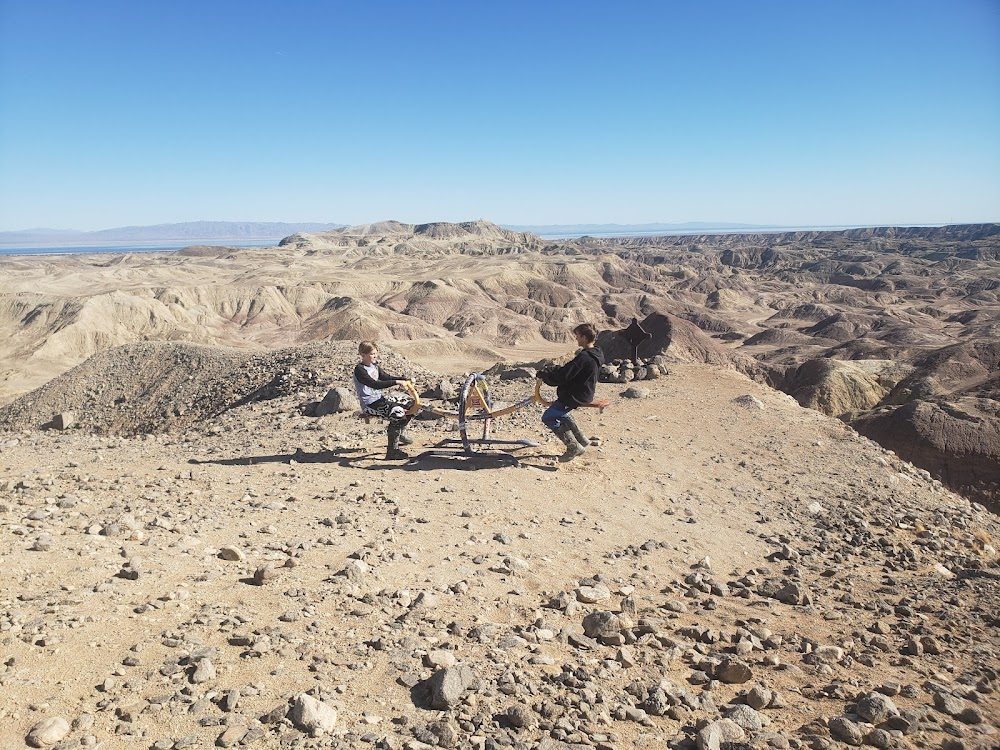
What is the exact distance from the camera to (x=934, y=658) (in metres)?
4.28

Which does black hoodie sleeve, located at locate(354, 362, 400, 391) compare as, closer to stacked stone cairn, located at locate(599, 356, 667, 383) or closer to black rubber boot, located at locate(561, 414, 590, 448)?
black rubber boot, located at locate(561, 414, 590, 448)

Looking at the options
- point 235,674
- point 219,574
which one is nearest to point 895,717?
point 235,674

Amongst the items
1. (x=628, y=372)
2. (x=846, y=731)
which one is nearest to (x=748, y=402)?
(x=628, y=372)

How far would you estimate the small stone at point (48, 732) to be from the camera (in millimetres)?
2807

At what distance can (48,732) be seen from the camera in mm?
2840

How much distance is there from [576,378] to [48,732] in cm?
602

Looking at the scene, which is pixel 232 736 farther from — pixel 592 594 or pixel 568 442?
pixel 568 442

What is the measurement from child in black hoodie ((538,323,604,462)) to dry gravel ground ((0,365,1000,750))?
79 cm

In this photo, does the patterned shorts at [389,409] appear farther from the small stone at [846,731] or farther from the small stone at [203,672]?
the small stone at [846,731]

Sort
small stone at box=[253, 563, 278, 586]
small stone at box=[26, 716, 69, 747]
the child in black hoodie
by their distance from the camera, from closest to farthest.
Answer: small stone at box=[26, 716, 69, 747]
small stone at box=[253, 563, 278, 586]
the child in black hoodie

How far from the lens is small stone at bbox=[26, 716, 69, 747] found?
2807 mm

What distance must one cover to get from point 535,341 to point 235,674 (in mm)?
59666

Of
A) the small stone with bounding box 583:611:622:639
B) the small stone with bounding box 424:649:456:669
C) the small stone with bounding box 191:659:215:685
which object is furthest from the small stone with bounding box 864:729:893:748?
the small stone with bounding box 191:659:215:685

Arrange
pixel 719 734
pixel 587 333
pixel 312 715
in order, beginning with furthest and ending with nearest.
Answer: pixel 587 333
pixel 719 734
pixel 312 715
